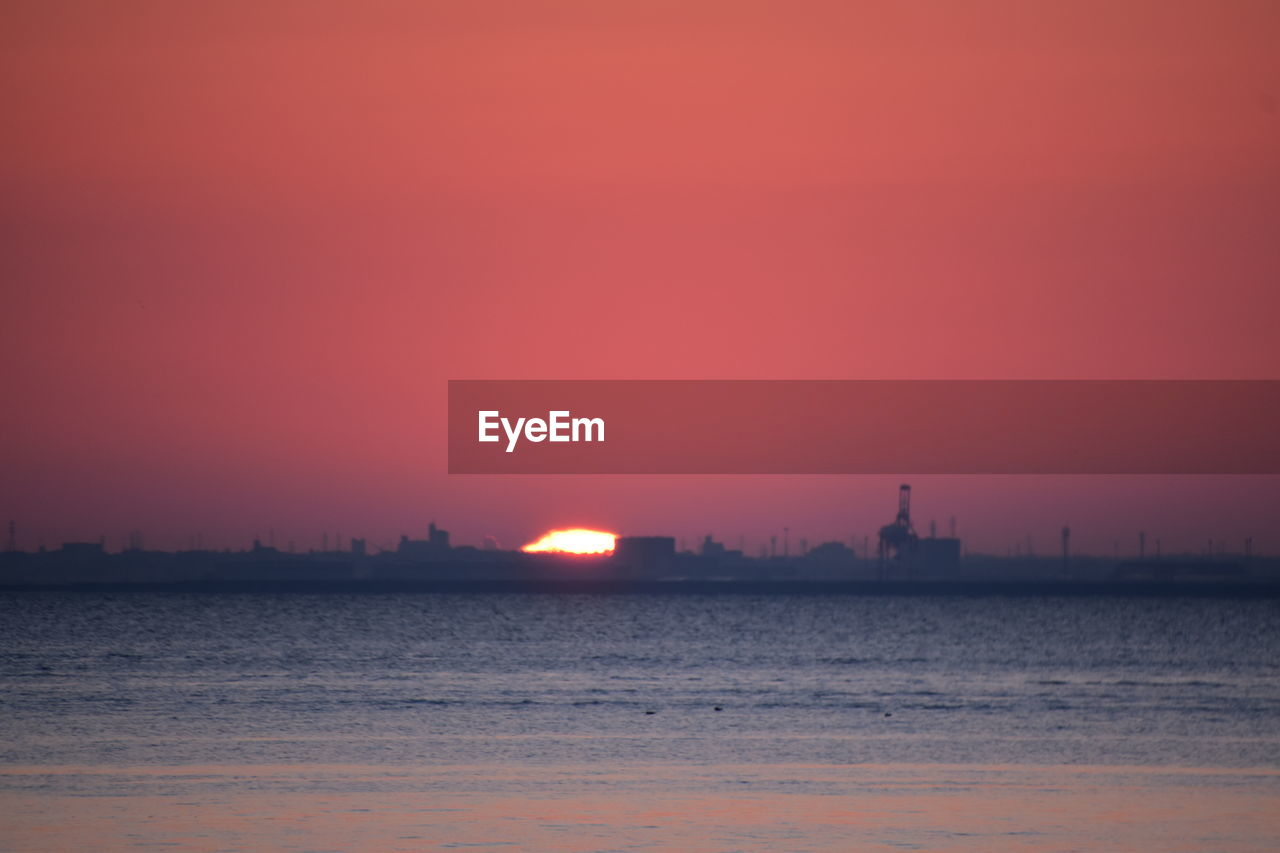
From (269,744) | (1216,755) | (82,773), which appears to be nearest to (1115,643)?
(1216,755)

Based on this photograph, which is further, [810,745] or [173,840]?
[810,745]

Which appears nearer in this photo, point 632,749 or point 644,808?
point 644,808

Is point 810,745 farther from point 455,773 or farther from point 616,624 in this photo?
point 616,624
